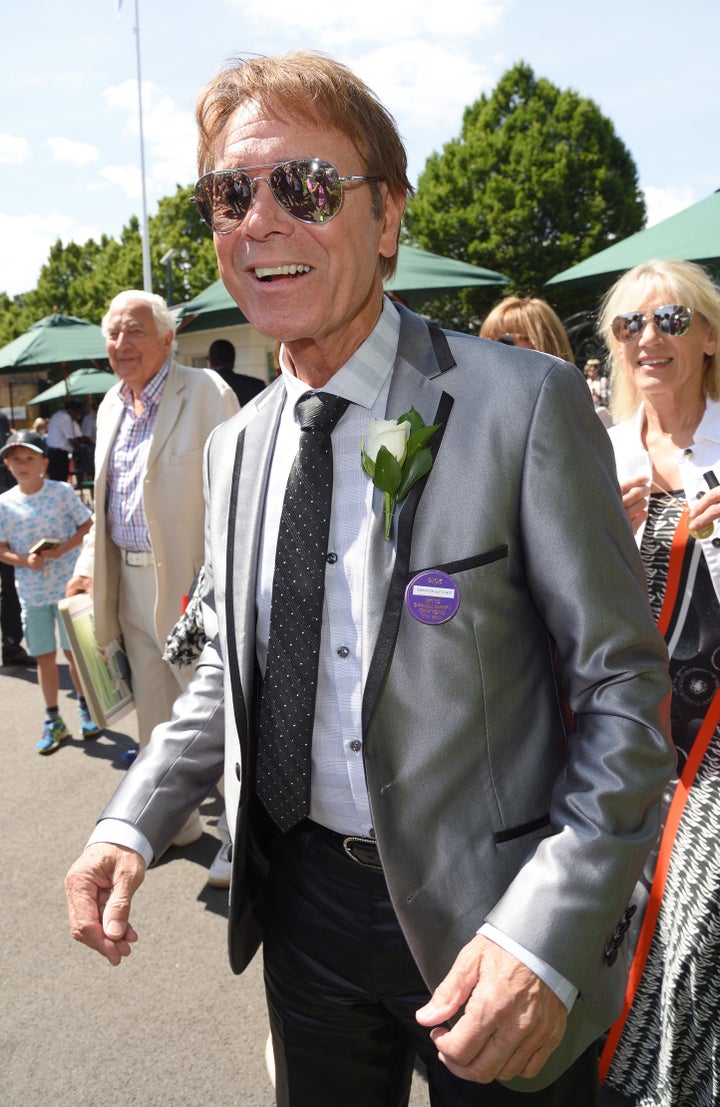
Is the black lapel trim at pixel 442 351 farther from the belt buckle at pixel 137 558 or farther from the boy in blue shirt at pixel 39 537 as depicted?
the boy in blue shirt at pixel 39 537

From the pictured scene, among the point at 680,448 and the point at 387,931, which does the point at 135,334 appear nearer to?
the point at 680,448

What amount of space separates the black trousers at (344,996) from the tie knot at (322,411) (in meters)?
0.73

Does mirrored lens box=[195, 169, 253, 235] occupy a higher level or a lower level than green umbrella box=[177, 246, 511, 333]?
lower

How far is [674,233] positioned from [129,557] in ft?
11.4

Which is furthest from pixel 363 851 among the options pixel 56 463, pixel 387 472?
pixel 56 463

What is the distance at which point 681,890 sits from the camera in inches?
99.2

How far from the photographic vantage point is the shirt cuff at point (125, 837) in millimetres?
1577

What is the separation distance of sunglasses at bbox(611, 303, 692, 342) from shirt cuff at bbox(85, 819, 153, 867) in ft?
7.41

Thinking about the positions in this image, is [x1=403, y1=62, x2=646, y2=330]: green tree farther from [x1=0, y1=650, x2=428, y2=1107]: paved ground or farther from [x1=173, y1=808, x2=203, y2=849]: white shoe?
[x1=0, y1=650, x2=428, y2=1107]: paved ground

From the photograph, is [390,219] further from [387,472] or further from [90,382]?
[90,382]

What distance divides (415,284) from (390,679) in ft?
22.8

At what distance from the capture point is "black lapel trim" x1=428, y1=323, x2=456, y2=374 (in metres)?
1.49

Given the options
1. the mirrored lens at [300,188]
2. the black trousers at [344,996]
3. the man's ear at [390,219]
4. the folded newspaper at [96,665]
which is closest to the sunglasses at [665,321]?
the man's ear at [390,219]

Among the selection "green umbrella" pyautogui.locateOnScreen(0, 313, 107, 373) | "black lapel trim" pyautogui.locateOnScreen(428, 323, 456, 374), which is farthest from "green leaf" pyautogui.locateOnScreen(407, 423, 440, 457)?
"green umbrella" pyautogui.locateOnScreen(0, 313, 107, 373)
